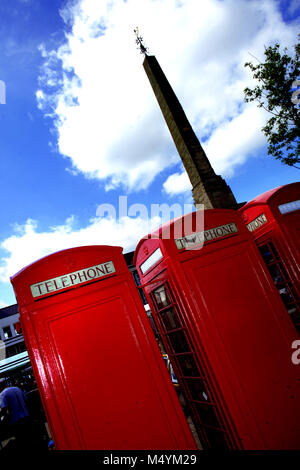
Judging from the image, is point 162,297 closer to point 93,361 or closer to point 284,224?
point 93,361

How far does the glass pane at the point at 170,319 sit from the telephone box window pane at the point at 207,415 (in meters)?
1.26

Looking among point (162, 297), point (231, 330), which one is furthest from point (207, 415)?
point (162, 297)

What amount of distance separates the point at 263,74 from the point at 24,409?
15764 mm

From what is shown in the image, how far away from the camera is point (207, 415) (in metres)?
3.87

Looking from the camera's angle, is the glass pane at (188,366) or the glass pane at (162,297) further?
the glass pane at (162,297)

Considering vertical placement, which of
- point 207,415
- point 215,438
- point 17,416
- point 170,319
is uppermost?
point 170,319

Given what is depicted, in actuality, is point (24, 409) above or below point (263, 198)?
below

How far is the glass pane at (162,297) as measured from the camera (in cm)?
412

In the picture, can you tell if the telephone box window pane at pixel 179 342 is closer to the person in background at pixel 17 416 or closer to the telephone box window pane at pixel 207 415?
the telephone box window pane at pixel 207 415

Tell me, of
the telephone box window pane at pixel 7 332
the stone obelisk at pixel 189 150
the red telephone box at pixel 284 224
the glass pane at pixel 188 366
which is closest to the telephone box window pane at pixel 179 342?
the glass pane at pixel 188 366

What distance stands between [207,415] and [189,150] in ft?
28.6

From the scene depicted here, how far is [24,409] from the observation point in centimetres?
601
